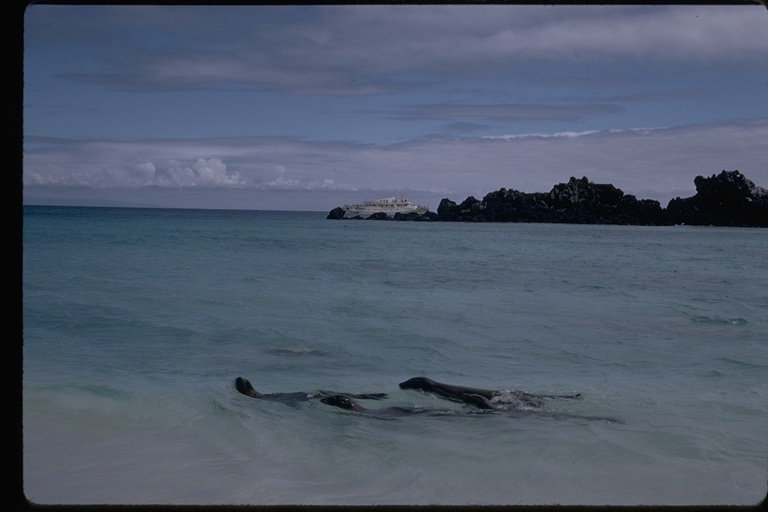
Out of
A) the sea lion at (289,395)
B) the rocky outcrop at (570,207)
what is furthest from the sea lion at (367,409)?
the rocky outcrop at (570,207)

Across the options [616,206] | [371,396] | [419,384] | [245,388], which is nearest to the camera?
[245,388]

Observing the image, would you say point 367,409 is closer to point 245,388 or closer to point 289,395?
point 289,395

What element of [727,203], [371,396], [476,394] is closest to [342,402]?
[371,396]

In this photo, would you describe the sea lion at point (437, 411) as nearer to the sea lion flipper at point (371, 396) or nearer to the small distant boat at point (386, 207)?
the sea lion flipper at point (371, 396)

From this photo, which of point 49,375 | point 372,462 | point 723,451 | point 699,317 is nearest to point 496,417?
point 372,462

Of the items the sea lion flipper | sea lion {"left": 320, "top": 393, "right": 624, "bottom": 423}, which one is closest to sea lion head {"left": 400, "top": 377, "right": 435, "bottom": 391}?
the sea lion flipper

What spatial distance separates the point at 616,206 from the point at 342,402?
2590 inches

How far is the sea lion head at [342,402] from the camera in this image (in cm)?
643

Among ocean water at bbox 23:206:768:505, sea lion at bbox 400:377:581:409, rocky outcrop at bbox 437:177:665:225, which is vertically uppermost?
rocky outcrop at bbox 437:177:665:225

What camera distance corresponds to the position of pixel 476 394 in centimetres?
666

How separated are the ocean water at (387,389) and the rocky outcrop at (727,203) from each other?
45.9m

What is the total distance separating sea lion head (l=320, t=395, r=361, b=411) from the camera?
21.1 ft

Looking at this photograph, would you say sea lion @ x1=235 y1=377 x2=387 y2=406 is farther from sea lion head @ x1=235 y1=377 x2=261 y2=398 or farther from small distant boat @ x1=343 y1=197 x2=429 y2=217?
small distant boat @ x1=343 y1=197 x2=429 y2=217

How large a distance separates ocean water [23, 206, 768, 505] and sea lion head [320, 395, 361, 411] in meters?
0.10
